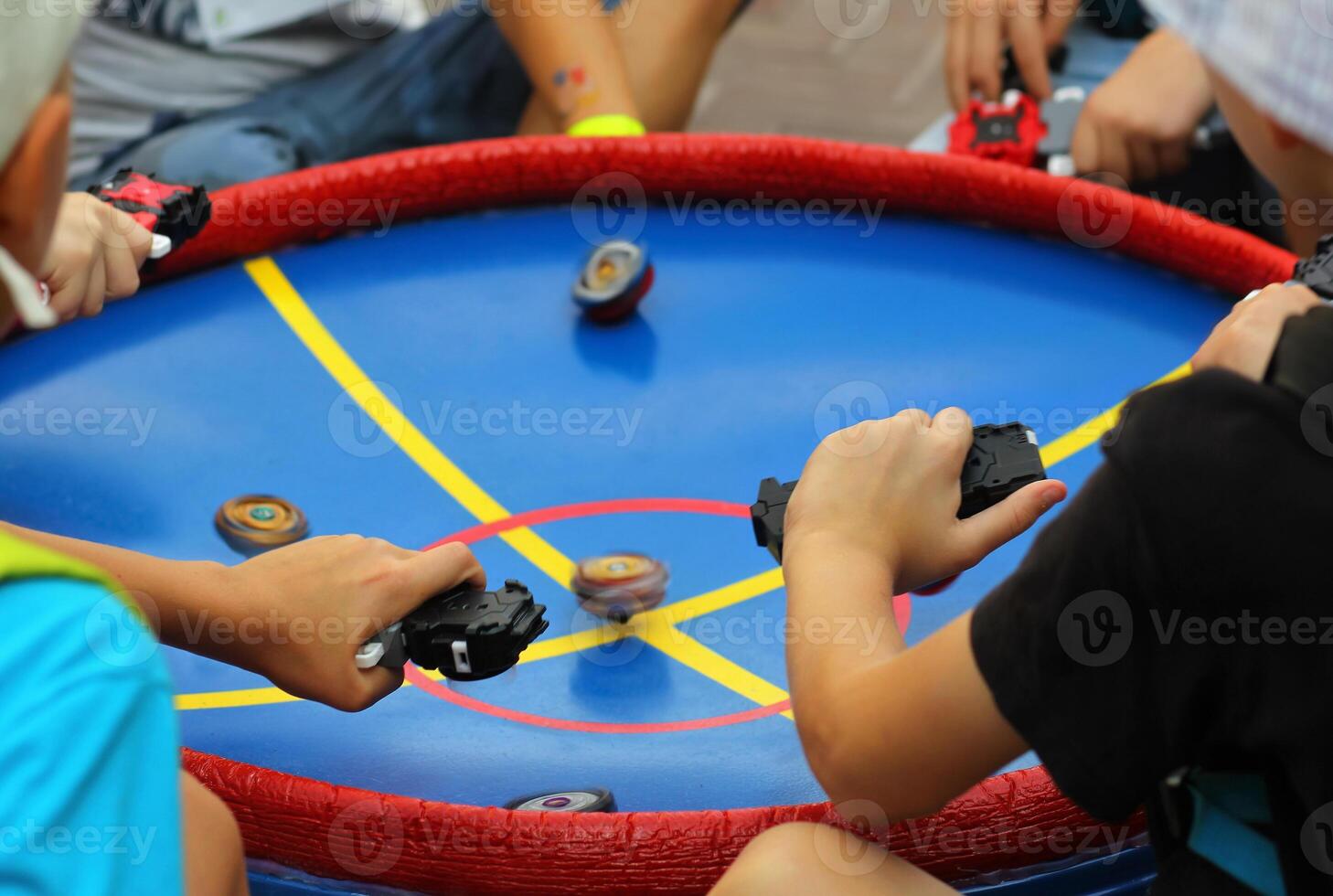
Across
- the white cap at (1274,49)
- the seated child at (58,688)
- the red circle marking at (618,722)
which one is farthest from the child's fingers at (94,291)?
the white cap at (1274,49)

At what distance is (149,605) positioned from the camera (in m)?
0.76

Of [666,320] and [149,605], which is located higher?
[149,605]

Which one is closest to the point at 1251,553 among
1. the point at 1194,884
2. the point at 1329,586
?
the point at 1329,586

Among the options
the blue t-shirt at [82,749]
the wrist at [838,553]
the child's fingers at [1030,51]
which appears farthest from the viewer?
the child's fingers at [1030,51]

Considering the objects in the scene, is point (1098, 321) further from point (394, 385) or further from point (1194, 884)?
point (1194, 884)

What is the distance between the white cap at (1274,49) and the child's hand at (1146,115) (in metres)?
0.93

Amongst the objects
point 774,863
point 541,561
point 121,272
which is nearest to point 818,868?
point 774,863

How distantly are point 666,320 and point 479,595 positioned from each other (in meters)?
0.46

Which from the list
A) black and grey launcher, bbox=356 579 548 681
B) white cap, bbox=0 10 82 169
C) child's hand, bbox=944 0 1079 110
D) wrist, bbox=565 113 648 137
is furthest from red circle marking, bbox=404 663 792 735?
child's hand, bbox=944 0 1079 110

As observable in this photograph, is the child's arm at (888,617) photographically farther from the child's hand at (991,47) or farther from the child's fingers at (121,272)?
the child's hand at (991,47)

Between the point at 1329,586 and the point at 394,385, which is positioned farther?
the point at 394,385

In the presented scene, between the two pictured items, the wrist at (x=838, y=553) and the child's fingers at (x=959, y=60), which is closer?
the wrist at (x=838, y=553)

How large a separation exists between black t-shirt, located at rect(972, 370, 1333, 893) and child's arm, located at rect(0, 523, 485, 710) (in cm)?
36

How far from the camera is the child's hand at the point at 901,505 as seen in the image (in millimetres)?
658
